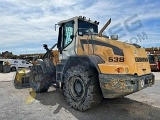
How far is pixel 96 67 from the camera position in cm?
503

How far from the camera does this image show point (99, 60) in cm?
516

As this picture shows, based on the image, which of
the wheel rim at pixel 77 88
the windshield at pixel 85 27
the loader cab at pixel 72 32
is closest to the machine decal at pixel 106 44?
the loader cab at pixel 72 32

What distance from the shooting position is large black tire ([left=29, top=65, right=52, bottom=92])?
7641 millimetres

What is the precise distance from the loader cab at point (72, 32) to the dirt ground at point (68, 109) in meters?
1.77

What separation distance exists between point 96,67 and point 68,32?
7.35 ft

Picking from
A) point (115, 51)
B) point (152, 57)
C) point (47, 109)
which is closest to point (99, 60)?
point (115, 51)

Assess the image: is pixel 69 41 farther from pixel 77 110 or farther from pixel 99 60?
pixel 77 110

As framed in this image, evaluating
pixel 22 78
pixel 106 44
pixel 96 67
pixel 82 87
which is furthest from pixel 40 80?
pixel 106 44

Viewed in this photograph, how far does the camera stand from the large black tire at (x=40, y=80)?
7641 mm

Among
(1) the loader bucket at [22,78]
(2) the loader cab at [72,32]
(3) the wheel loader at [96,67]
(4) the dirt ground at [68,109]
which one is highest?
(2) the loader cab at [72,32]

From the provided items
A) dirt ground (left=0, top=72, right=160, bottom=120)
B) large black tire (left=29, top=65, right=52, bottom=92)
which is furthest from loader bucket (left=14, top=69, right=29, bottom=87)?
dirt ground (left=0, top=72, right=160, bottom=120)

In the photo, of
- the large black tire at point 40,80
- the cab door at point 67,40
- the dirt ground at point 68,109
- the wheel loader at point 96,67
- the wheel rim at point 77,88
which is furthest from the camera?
the large black tire at point 40,80

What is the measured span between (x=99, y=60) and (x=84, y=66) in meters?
0.57

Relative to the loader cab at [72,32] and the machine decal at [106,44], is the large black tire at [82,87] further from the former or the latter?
the loader cab at [72,32]
